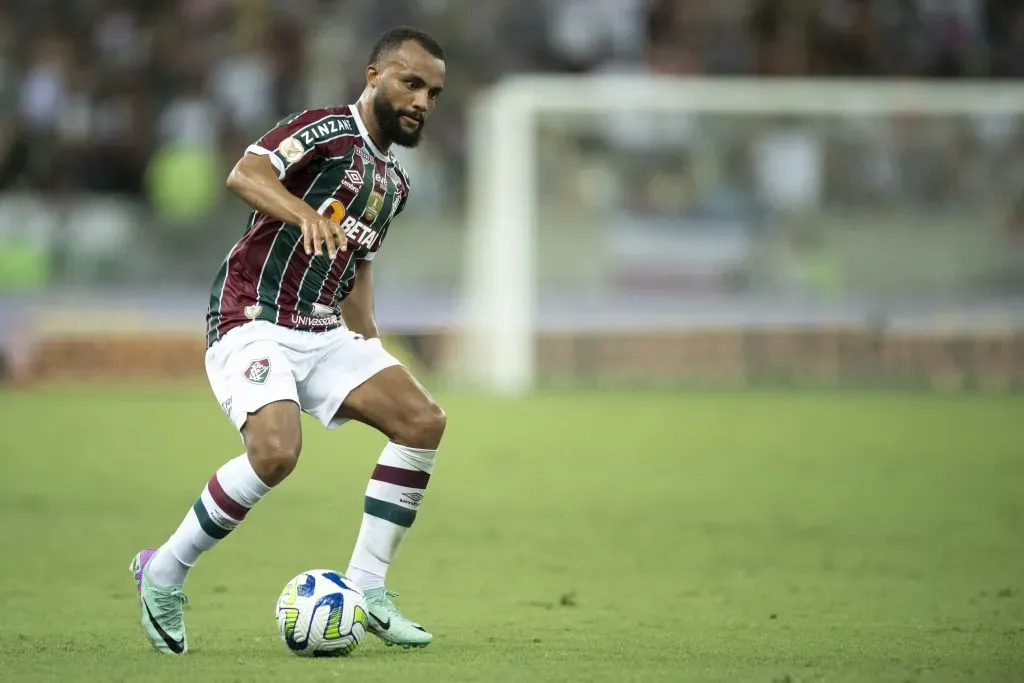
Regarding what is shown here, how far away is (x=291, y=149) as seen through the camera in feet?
19.6

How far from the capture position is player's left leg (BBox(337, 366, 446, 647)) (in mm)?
6203

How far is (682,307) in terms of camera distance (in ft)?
62.7

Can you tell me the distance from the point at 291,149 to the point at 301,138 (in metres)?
0.08

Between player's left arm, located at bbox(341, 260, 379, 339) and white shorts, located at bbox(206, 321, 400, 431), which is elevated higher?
player's left arm, located at bbox(341, 260, 379, 339)

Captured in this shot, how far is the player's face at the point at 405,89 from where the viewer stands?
6.18 metres

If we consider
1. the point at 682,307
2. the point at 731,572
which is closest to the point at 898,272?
the point at 682,307

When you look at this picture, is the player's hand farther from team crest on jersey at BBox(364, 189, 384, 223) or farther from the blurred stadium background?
the blurred stadium background

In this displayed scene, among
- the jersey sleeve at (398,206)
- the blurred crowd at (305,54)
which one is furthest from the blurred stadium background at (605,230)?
the jersey sleeve at (398,206)

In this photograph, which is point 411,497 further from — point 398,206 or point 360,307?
point 398,206

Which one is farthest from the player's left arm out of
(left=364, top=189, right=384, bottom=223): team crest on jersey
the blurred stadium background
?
the blurred stadium background

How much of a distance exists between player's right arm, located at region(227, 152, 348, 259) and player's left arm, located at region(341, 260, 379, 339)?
2.42ft

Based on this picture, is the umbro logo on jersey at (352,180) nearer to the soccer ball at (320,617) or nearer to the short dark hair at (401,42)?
the short dark hair at (401,42)

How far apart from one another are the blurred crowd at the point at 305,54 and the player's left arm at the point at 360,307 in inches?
520

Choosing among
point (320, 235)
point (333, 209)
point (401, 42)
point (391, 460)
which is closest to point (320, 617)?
point (391, 460)
